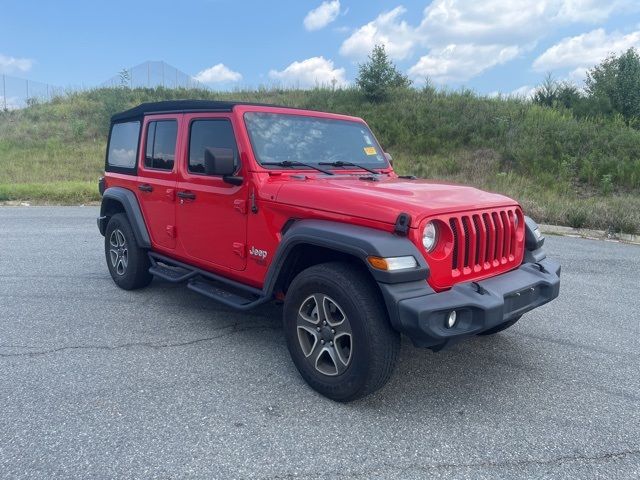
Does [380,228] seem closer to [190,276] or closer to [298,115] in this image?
[298,115]

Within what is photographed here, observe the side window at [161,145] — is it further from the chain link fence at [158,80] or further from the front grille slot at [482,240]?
the chain link fence at [158,80]

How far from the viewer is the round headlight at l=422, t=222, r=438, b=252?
9.64 ft

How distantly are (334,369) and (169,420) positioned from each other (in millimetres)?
1013

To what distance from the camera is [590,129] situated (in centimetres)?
1753

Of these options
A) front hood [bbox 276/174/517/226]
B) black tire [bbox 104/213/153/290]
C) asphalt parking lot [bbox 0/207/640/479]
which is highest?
front hood [bbox 276/174/517/226]

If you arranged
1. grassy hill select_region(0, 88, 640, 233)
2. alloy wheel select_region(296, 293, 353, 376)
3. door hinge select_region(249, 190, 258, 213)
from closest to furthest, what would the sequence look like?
alloy wheel select_region(296, 293, 353, 376) < door hinge select_region(249, 190, 258, 213) < grassy hill select_region(0, 88, 640, 233)

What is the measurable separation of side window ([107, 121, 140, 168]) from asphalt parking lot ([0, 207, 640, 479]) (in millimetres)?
1471

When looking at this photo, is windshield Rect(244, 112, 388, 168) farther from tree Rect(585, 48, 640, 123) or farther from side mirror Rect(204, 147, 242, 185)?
tree Rect(585, 48, 640, 123)

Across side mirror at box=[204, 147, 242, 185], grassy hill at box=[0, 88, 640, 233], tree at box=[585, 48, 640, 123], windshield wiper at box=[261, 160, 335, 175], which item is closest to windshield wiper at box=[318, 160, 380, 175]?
windshield wiper at box=[261, 160, 335, 175]

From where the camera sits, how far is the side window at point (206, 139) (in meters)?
3.96

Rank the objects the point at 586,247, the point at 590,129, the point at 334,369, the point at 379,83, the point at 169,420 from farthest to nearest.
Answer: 1. the point at 379,83
2. the point at 590,129
3. the point at 586,247
4. the point at 334,369
5. the point at 169,420

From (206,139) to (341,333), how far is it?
209 centimetres

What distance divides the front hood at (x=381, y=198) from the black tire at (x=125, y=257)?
2241 mm

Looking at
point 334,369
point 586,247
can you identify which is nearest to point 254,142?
point 334,369
